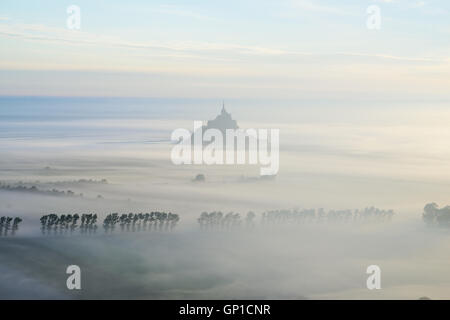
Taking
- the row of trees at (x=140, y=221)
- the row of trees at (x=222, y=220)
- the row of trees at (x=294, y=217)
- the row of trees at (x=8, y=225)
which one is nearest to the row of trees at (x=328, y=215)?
the row of trees at (x=294, y=217)

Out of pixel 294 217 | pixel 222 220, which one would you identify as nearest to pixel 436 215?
pixel 294 217

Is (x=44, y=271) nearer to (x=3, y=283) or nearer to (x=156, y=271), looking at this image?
(x=3, y=283)

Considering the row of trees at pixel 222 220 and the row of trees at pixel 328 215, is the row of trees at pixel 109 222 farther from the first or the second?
the row of trees at pixel 328 215

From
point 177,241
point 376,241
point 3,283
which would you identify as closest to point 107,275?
point 3,283

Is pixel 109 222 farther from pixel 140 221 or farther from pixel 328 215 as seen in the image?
pixel 328 215

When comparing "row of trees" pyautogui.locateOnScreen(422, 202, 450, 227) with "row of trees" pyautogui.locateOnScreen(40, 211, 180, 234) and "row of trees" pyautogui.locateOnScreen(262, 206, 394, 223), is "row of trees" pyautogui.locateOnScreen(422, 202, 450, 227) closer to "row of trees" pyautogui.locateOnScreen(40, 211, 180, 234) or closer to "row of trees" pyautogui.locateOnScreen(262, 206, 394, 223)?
"row of trees" pyautogui.locateOnScreen(262, 206, 394, 223)

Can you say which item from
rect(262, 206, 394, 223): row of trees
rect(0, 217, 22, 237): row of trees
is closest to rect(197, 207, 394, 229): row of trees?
rect(262, 206, 394, 223): row of trees

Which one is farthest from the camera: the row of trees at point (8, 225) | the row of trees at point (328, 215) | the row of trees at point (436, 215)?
the row of trees at point (328, 215)
